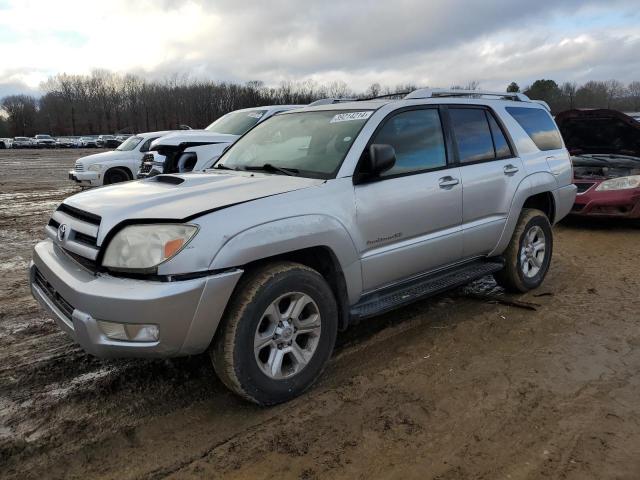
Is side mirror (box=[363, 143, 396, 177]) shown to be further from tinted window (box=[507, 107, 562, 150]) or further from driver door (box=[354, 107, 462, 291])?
tinted window (box=[507, 107, 562, 150])

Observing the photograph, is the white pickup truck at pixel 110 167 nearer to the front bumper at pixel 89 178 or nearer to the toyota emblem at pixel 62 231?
the front bumper at pixel 89 178

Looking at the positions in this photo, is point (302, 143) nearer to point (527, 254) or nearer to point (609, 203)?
point (527, 254)

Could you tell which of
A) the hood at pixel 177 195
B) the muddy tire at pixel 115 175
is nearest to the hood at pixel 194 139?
the muddy tire at pixel 115 175

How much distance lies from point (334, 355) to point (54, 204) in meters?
10.2

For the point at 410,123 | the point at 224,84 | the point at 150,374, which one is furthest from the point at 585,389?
the point at 224,84

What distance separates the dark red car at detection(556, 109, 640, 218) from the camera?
784 cm

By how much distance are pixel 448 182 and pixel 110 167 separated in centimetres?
1108

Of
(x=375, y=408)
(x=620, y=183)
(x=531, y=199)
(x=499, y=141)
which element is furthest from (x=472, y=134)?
(x=620, y=183)

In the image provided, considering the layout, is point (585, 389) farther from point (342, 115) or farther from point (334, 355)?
point (342, 115)

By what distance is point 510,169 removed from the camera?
4680mm

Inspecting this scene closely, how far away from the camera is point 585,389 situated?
326cm

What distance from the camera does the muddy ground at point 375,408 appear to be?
2.57 metres

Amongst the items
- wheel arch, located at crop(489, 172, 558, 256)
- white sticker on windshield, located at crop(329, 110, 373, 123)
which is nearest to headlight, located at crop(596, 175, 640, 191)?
wheel arch, located at crop(489, 172, 558, 256)

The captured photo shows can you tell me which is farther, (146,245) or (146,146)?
(146,146)
